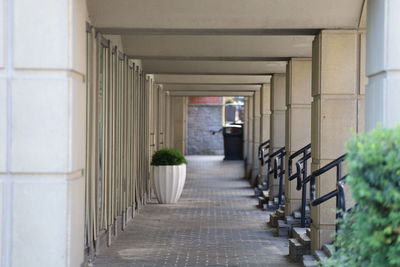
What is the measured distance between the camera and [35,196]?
597cm

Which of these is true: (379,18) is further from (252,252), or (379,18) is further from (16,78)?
(252,252)

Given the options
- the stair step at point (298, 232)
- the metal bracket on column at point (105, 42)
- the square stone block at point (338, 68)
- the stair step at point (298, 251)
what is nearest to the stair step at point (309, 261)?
the stair step at point (298, 251)

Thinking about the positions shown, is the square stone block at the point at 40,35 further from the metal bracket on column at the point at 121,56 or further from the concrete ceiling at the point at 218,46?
the metal bracket on column at the point at 121,56

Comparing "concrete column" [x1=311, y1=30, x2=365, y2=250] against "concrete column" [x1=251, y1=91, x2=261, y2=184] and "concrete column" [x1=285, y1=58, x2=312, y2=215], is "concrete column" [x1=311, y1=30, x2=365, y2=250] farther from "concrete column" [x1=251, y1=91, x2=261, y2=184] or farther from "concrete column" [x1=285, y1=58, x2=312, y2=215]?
"concrete column" [x1=251, y1=91, x2=261, y2=184]

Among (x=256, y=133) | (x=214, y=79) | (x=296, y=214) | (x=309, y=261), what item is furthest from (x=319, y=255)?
(x=256, y=133)

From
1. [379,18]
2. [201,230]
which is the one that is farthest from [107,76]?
[379,18]

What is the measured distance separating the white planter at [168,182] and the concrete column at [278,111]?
95.1 inches

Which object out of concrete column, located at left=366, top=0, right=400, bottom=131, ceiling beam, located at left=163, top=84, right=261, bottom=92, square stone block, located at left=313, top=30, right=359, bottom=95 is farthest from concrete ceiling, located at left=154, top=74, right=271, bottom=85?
concrete column, located at left=366, top=0, right=400, bottom=131

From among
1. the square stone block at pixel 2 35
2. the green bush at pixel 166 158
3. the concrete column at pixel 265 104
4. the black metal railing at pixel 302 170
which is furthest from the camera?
the concrete column at pixel 265 104

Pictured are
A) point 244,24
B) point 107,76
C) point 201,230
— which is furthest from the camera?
point 201,230

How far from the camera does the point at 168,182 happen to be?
16.1 metres

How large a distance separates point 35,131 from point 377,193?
3043 millimetres

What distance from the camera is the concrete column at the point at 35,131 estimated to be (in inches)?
234

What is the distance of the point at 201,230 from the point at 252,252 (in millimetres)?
2377
